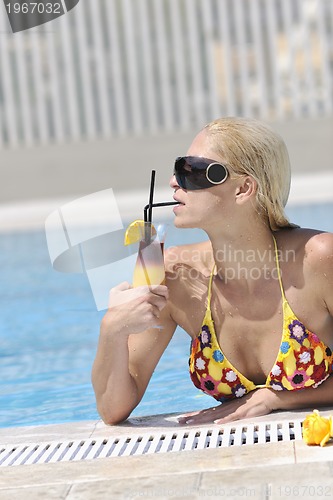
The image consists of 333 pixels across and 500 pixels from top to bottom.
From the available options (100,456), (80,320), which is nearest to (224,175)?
(100,456)

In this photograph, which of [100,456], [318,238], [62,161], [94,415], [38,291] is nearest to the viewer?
[100,456]

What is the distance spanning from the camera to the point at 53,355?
555cm

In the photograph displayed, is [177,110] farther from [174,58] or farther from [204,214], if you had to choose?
[204,214]

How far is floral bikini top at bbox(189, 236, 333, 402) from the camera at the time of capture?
2.83m

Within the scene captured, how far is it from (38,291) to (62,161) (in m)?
7.74

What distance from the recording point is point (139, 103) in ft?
51.3

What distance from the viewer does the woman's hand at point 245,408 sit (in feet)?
9.53

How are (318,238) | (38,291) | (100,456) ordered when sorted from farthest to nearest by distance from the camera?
1. (38,291)
2. (318,238)
3. (100,456)

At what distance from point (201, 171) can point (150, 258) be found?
0.30 metres

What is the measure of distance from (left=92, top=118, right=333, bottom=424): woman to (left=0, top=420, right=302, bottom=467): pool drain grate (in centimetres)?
16

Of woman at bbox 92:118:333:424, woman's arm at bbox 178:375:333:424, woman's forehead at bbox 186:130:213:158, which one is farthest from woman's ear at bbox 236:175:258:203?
woman's arm at bbox 178:375:333:424

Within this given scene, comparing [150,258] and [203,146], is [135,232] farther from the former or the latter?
[203,146]

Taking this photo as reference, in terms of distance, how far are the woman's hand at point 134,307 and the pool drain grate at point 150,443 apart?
316 millimetres

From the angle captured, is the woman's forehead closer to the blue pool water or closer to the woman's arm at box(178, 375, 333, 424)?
the woman's arm at box(178, 375, 333, 424)
